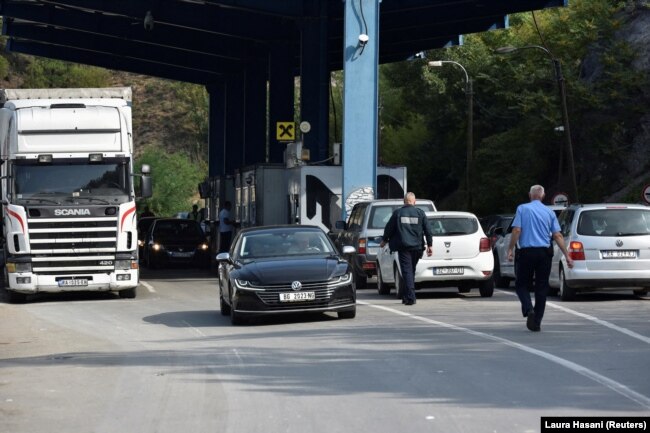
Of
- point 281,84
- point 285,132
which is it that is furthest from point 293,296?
point 281,84

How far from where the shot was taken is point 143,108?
128875 millimetres

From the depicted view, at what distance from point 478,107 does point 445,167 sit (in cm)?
647

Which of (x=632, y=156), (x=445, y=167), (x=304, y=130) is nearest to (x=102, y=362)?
(x=304, y=130)

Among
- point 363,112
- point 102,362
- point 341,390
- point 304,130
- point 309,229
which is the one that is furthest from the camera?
point 304,130

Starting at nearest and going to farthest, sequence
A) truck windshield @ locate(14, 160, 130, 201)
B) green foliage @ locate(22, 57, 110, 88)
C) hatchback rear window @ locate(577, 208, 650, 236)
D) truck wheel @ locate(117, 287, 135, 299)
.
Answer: hatchback rear window @ locate(577, 208, 650, 236)
truck windshield @ locate(14, 160, 130, 201)
truck wheel @ locate(117, 287, 135, 299)
green foliage @ locate(22, 57, 110, 88)

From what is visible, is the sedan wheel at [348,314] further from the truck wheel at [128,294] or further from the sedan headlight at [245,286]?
the truck wheel at [128,294]

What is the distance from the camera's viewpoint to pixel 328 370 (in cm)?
1343

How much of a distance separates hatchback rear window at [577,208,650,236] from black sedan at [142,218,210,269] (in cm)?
2200

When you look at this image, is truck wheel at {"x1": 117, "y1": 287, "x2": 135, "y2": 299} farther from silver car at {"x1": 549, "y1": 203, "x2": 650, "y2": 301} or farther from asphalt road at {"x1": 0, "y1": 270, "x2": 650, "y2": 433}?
silver car at {"x1": 549, "y1": 203, "x2": 650, "y2": 301}

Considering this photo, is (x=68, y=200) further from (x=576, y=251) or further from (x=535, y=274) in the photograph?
(x=535, y=274)

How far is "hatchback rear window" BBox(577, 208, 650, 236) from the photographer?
23.5 metres

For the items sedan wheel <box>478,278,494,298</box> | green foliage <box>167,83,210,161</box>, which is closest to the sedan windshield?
sedan wheel <box>478,278,494,298</box>

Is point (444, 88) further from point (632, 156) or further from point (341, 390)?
point (341, 390)

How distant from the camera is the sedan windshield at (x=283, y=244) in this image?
67.5 feet
